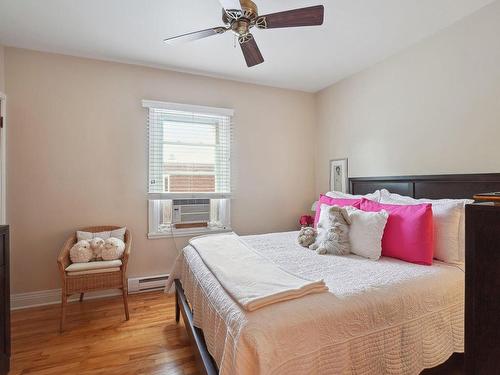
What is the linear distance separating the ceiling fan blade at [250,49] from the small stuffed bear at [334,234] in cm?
140

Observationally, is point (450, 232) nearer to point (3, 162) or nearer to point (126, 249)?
point (126, 249)

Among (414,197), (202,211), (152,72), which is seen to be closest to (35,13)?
(152,72)

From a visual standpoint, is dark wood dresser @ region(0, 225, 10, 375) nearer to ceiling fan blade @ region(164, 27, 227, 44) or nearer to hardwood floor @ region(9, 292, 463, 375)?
hardwood floor @ region(9, 292, 463, 375)

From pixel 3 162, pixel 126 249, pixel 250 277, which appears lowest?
pixel 126 249

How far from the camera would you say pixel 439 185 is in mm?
2303

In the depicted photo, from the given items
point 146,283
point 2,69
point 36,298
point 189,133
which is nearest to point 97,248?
point 146,283

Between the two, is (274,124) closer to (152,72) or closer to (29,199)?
(152,72)

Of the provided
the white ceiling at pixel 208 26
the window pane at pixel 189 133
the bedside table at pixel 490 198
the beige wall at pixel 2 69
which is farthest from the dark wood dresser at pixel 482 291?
the beige wall at pixel 2 69

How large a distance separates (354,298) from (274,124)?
2860mm

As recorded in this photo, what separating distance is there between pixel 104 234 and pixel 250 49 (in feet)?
7.80

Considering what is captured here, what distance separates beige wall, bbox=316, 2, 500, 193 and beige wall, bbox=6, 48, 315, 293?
1.37m

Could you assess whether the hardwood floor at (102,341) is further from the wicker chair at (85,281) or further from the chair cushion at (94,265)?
the chair cushion at (94,265)

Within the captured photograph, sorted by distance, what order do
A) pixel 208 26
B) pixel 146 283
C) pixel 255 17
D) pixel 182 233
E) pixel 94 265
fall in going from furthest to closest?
pixel 182 233 → pixel 146 283 → pixel 94 265 → pixel 208 26 → pixel 255 17

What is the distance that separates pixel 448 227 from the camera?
6.16 ft
